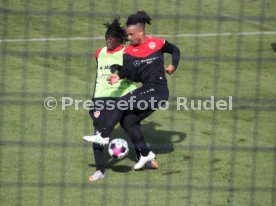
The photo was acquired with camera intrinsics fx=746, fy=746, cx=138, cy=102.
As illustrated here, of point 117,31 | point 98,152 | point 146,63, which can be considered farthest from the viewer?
point 117,31

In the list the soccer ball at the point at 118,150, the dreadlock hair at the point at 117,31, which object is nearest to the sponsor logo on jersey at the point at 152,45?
the dreadlock hair at the point at 117,31

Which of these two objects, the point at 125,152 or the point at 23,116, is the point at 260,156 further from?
the point at 23,116

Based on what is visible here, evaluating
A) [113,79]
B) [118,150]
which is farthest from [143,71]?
[118,150]

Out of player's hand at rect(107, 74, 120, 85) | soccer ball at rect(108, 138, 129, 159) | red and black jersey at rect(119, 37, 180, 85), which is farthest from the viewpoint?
red and black jersey at rect(119, 37, 180, 85)

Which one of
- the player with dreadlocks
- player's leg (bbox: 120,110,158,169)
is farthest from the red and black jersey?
player's leg (bbox: 120,110,158,169)

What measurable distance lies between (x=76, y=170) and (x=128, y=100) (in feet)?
3.08

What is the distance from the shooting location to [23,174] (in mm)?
7820

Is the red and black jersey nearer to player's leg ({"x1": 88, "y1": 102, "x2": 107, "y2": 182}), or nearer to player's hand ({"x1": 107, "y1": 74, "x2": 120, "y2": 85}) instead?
player's hand ({"x1": 107, "y1": 74, "x2": 120, "y2": 85})

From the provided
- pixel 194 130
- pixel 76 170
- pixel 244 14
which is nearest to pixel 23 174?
pixel 76 170

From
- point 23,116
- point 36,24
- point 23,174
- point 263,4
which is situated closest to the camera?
point 23,174

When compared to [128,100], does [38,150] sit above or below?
below

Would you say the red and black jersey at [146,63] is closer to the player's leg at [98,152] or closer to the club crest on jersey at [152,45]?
the club crest on jersey at [152,45]

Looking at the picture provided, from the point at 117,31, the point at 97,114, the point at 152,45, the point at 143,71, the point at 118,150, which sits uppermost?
the point at 117,31

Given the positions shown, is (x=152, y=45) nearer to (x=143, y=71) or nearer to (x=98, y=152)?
(x=143, y=71)
